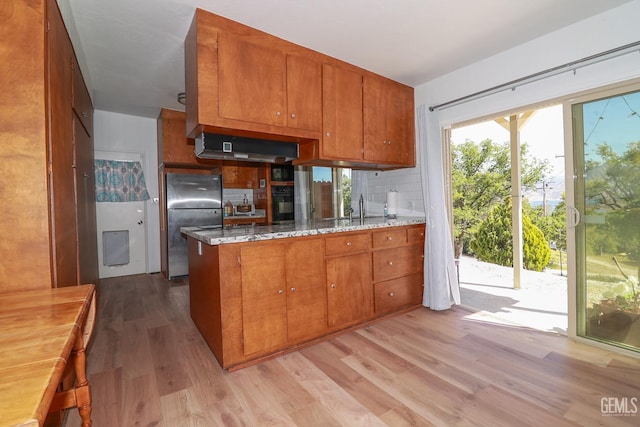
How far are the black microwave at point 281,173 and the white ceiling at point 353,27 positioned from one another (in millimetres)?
1966

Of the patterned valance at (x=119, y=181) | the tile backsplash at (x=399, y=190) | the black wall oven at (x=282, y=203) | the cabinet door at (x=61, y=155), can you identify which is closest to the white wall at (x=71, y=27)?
the cabinet door at (x=61, y=155)

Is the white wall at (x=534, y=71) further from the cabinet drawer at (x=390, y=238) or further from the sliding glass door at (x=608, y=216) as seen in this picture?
the cabinet drawer at (x=390, y=238)

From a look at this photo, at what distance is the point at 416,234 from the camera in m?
3.14

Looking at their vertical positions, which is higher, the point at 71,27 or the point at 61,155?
the point at 71,27

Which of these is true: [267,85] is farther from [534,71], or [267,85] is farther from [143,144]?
[143,144]

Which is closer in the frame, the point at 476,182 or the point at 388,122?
the point at 388,122

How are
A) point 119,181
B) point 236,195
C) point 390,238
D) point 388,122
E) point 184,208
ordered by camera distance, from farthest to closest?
1. point 236,195
2. point 119,181
3. point 184,208
4. point 388,122
5. point 390,238

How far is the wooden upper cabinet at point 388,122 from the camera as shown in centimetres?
299

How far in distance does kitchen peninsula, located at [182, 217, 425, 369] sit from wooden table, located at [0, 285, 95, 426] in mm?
812

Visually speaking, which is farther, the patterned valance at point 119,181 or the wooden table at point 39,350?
the patterned valance at point 119,181

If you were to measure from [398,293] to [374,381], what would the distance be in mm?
1226

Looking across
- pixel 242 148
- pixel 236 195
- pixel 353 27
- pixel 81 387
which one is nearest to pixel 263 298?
pixel 81 387

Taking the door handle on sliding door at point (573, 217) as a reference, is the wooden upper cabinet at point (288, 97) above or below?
above

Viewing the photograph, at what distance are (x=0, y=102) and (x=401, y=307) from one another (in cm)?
318
